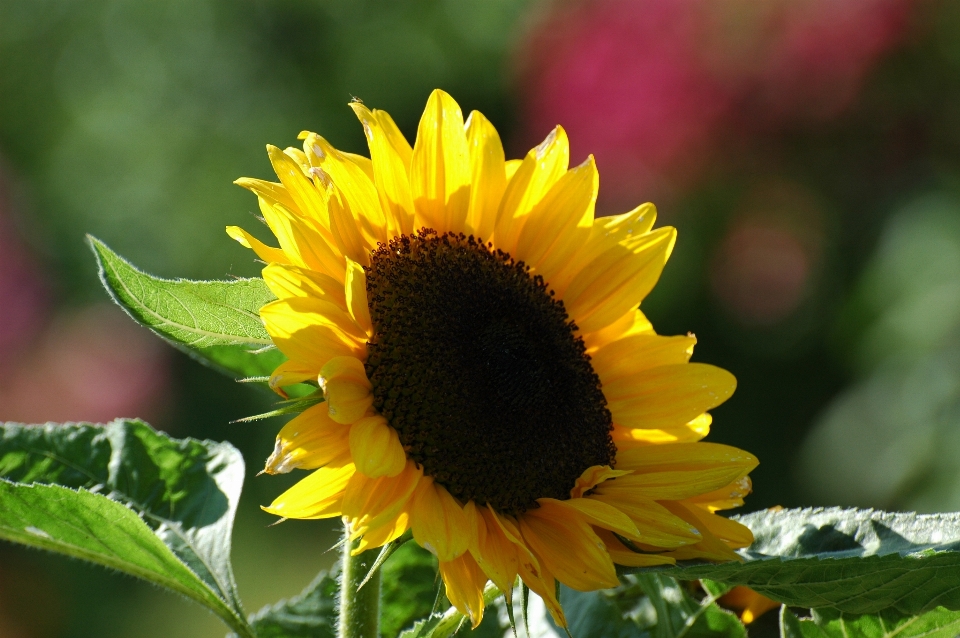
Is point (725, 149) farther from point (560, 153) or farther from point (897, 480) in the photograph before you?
point (560, 153)

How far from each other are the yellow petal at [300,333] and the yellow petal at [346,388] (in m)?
0.01

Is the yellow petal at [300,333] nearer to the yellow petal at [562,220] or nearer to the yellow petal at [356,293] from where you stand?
the yellow petal at [356,293]

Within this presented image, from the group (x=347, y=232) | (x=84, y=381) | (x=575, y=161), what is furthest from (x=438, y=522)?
(x=84, y=381)

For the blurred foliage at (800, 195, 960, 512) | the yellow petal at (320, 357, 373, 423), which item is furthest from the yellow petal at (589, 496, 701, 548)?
the blurred foliage at (800, 195, 960, 512)

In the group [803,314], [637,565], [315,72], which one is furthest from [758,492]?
[637,565]

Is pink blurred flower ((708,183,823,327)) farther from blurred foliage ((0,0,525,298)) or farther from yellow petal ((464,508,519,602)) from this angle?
yellow petal ((464,508,519,602))

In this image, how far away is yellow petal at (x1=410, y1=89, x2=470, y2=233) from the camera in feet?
3.21

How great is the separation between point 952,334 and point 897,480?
1.29ft

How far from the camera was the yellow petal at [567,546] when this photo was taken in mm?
837

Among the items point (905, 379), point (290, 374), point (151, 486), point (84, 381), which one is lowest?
point (84, 381)

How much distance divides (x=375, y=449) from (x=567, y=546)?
7.3 inches

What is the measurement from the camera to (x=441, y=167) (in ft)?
3.25

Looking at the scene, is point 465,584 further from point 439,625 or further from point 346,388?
point 346,388

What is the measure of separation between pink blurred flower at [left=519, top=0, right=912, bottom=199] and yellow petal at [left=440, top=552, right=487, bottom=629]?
2.96 meters
